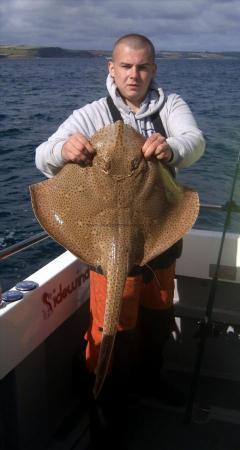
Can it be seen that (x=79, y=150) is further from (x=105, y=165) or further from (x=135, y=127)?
(x=135, y=127)

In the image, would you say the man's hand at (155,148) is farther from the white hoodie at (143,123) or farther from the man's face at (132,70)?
the man's face at (132,70)

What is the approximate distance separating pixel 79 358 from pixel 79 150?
1.42 meters

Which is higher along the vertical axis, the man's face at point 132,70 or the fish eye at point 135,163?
the man's face at point 132,70

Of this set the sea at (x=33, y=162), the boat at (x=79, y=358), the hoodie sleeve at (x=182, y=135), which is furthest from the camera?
the sea at (x=33, y=162)

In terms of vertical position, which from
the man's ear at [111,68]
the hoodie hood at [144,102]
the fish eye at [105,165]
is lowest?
the fish eye at [105,165]

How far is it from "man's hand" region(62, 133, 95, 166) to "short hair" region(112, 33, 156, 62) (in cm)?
75

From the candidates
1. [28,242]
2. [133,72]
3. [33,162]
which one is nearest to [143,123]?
[133,72]

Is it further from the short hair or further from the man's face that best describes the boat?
the short hair

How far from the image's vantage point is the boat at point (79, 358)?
2.84 m

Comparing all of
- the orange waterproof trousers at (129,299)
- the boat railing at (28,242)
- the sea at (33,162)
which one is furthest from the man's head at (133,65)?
the sea at (33,162)

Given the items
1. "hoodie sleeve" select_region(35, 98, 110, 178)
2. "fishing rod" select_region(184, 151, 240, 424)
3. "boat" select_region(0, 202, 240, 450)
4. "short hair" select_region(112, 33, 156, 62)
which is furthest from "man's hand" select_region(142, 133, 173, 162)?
"fishing rod" select_region(184, 151, 240, 424)

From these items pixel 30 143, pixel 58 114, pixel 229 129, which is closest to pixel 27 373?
pixel 30 143

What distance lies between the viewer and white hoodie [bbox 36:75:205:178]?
278 cm

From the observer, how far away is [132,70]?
290cm
